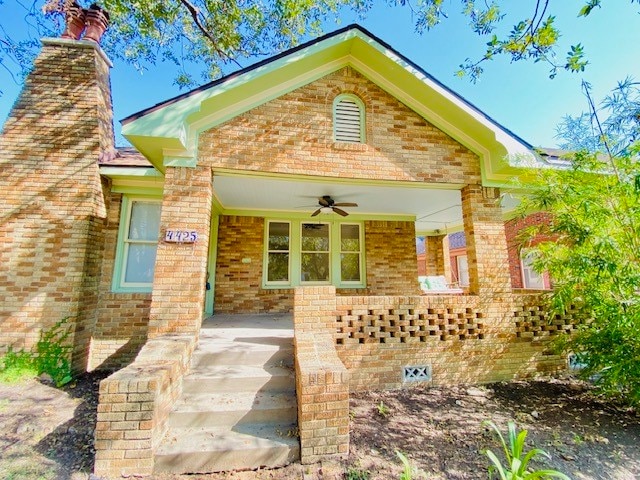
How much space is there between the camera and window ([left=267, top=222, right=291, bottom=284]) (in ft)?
27.2

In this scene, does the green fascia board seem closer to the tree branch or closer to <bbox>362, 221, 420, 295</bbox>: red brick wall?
the tree branch

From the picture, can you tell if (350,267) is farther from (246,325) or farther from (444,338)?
(444,338)

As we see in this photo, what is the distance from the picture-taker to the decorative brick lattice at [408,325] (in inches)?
188

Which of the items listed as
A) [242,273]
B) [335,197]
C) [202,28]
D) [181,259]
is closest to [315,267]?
[242,273]

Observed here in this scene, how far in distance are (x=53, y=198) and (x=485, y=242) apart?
8007mm

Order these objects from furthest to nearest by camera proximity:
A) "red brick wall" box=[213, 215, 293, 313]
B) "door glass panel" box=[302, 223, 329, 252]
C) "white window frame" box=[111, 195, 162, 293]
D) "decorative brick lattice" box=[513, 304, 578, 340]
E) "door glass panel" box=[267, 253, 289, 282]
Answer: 1. "door glass panel" box=[302, 223, 329, 252]
2. "door glass panel" box=[267, 253, 289, 282]
3. "red brick wall" box=[213, 215, 293, 313]
4. "white window frame" box=[111, 195, 162, 293]
5. "decorative brick lattice" box=[513, 304, 578, 340]

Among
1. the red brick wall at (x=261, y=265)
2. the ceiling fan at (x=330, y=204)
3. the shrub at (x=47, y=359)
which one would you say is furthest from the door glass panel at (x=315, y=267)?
the shrub at (x=47, y=359)

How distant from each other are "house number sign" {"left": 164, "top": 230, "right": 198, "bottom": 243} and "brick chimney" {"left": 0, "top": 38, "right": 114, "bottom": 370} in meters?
2.18

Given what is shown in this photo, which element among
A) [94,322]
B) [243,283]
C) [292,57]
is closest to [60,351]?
A: [94,322]

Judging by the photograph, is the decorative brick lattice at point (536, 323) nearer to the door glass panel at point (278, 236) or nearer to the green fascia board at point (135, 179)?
the door glass panel at point (278, 236)

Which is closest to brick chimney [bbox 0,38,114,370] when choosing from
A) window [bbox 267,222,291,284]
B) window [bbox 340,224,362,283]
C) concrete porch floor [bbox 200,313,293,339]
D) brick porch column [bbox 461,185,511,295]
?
concrete porch floor [bbox 200,313,293,339]

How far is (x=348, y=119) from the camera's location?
5.40 metres

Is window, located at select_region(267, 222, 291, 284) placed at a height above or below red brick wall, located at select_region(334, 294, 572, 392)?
above

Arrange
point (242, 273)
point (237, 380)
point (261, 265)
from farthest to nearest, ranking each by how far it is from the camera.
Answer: point (261, 265), point (242, 273), point (237, 380)
